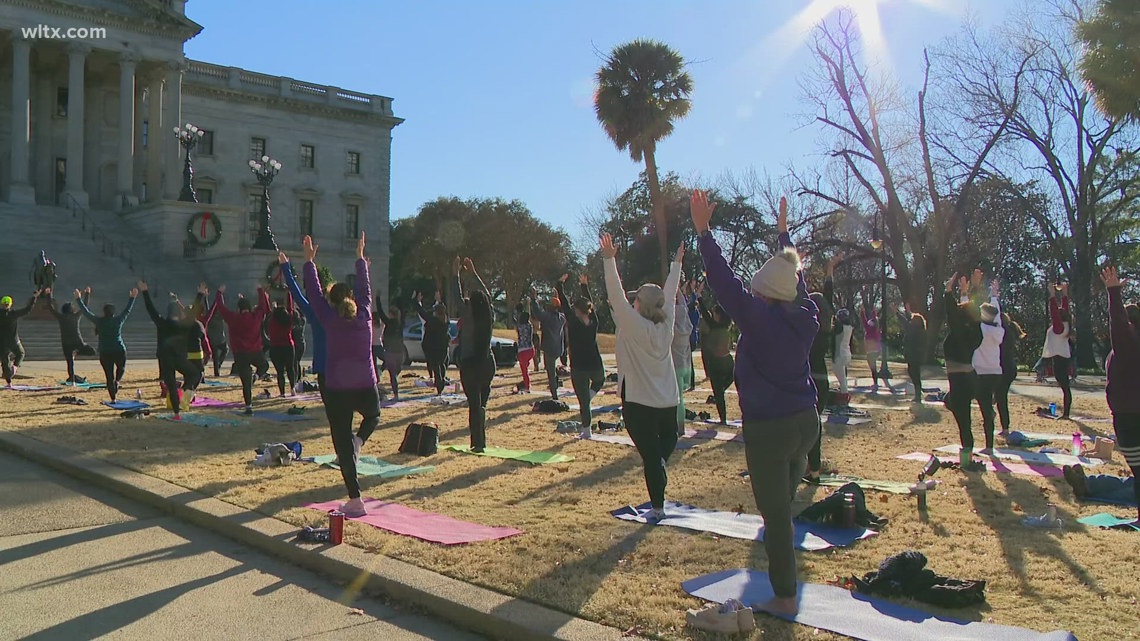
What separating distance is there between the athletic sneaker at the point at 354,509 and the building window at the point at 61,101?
49230mm

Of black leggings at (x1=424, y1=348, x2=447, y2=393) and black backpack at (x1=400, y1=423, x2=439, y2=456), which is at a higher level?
black leggings at (x1=424, y1=348, x2=447, y2=393)

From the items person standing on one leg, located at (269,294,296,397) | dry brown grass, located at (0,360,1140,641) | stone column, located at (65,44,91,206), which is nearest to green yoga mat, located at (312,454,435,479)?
Answer: dry brown grass, located at (0,360,1140,641)

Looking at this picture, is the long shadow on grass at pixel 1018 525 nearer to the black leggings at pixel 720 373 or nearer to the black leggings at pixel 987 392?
the black leggings at pixel 987 392

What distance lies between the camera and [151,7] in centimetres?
4425

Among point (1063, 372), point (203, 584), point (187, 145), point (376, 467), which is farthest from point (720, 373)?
point (187, 145)

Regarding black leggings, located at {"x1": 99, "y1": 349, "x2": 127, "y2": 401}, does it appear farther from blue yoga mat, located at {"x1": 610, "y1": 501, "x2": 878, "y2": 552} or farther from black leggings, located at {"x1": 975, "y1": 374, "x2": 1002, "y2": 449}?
black leggings, located at {"x1": 975, "y1": 374, "x2": 1002, "y2": 449}

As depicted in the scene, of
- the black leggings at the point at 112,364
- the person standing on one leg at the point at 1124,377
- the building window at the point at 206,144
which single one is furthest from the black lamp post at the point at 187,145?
the person standing on one leg at the point at 1124,377

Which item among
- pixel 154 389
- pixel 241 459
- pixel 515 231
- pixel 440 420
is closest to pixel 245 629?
pixel 241 459

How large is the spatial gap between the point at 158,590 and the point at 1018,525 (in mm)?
5896

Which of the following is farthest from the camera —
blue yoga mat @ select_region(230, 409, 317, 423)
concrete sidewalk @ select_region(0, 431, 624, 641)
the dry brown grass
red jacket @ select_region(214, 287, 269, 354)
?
red jacket @ select_region(214, 287, 269, 354)

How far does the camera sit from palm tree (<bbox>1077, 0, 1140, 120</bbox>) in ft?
66.1

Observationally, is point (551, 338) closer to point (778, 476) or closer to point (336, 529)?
point (336, 529)

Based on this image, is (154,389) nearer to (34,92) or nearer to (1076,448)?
(1076,448)

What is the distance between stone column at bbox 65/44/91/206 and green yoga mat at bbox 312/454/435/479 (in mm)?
40545
